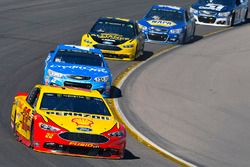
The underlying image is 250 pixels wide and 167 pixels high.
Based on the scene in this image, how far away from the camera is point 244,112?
26047mm

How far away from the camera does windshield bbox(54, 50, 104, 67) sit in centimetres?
2638

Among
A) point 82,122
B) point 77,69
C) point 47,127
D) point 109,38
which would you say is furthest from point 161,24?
point 47,127

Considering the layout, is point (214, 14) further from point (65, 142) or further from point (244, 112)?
point (65, 142)

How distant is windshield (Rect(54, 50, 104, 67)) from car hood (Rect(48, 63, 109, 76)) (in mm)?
492

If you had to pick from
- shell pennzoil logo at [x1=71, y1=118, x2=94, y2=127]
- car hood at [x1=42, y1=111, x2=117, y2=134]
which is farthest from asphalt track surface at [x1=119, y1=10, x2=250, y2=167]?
shell pennzoil logo at [x1=71, y1=118, x2=94, y2=127]

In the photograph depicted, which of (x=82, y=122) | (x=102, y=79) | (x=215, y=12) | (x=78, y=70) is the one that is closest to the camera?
(x=82, y=122)

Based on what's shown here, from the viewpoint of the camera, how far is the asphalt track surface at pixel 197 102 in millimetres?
21312

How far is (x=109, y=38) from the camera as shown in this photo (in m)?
32.9

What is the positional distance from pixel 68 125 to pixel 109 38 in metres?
15.0

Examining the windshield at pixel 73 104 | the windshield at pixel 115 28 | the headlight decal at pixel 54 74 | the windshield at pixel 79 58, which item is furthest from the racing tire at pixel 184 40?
the windshield at pixel 73 104

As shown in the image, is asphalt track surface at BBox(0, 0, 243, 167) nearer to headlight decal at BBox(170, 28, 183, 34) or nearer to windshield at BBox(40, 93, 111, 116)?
headlight decal at BBox(170, 28, 183, 34)

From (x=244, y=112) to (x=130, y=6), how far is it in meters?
21.9

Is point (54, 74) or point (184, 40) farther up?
point (54, 74)

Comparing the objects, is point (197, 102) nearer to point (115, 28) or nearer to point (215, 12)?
point (115, 28)
